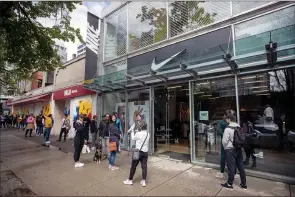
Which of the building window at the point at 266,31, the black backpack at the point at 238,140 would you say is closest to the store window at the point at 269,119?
the building window at the point at 266,31

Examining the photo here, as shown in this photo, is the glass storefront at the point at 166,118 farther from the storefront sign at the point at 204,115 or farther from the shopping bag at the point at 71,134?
the shopping bag at the point at 71,134

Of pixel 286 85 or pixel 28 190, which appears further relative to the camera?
pixel 286 85

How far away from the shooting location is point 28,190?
4316 mm

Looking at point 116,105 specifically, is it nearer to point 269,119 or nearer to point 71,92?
point 71,92

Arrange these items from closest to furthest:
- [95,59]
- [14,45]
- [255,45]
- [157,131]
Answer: [255,45]
[14,45]
[157,131]
[95,59]

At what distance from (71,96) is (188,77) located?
9.57m

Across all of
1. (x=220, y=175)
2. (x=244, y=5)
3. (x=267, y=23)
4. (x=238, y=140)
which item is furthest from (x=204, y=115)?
(x=244, y=5)

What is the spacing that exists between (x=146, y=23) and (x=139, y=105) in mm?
4109

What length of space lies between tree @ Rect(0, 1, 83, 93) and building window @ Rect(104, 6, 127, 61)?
2.66 metres

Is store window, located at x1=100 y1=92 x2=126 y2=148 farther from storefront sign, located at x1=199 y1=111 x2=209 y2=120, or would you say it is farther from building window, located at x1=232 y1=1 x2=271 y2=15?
building window, located at x1=232 y1=1 x2=271 y2=15

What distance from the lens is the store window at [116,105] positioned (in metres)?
9.35

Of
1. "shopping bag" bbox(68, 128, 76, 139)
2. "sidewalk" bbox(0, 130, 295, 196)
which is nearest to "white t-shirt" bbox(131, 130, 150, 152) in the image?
"sidewalk" bbox(0, 130, 295, 196)

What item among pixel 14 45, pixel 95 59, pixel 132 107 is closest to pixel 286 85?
pixel 132 107

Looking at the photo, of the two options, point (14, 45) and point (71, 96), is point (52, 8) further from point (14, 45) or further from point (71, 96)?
point (71, 96)
